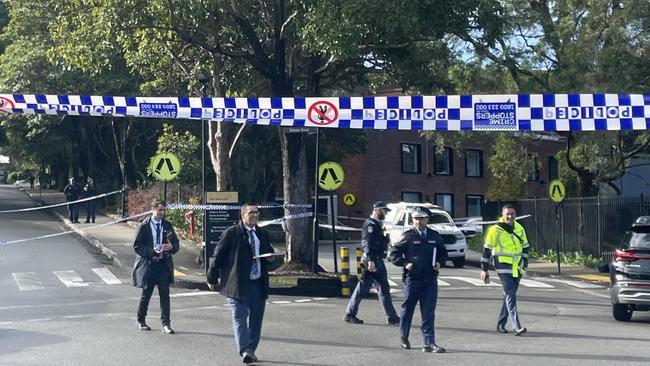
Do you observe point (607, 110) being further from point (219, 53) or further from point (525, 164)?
point (525, 164)

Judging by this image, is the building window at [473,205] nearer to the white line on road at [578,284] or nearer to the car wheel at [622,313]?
the white line on road at [578,284]

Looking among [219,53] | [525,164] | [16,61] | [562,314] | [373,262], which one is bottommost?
[562,314]

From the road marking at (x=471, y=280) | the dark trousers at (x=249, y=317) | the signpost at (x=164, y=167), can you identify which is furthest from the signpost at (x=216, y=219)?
the dark trousers at (x=249, y=317)

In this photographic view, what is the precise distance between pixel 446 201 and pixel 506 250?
1562 inches

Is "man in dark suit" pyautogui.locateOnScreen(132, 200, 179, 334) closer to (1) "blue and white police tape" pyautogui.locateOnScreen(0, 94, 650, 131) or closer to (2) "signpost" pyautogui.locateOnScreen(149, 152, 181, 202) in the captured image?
(1) "blue and white police tape" pyautogui.locateOnScreen(0, 94, 650, 131)

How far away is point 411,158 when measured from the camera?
165ft

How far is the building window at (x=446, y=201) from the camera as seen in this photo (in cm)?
5175

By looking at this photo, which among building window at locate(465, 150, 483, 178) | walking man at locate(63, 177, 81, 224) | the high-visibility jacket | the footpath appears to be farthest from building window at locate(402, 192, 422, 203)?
the high-visibility jacket

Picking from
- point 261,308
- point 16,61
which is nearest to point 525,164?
point 16,61

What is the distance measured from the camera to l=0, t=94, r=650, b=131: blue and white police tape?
16172 mm

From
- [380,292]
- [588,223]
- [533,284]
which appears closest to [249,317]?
[380,292]

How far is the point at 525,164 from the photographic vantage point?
32438 millimetres

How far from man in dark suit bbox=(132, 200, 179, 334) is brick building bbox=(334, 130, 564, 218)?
3408 centimetres

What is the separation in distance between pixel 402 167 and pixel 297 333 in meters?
37.6
